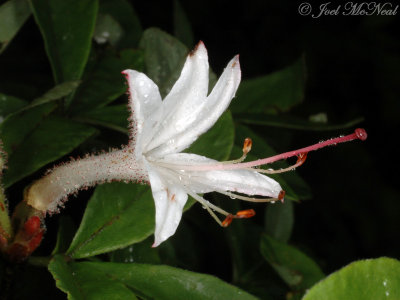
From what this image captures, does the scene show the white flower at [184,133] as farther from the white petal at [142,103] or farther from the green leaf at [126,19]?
the green leaf at [126,19]

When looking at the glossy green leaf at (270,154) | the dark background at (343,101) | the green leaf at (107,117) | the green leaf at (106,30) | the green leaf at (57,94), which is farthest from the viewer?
the dark background at (343,101)

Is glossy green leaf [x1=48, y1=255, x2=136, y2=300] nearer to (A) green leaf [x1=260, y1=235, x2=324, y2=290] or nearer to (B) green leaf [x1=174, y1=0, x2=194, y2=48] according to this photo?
(A) green leaf [x1=260, y1=235, x2=324, y2=290]

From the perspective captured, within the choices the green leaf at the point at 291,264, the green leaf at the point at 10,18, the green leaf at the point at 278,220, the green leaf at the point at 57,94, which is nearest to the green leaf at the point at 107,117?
the green leaf at the point at 57,94

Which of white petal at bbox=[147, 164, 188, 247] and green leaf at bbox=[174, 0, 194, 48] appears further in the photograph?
green leaf at bbox=[174, 0, 194, 48]

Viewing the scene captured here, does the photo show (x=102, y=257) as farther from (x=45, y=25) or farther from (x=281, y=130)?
(x=281, y=130)

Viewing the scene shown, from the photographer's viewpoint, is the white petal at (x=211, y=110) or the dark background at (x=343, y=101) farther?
the dark background at (x=343, y=101)

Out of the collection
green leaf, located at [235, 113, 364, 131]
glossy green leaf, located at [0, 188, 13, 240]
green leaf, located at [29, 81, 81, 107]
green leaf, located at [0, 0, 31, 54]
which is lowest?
glossy green leaf, located at [0, 188, 13, 240]

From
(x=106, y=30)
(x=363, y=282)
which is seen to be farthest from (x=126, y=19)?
(x=363, y=282)

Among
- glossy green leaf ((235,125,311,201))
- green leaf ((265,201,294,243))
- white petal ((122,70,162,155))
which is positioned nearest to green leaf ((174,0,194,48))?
glossy green leaf ((235,125,311,201))
